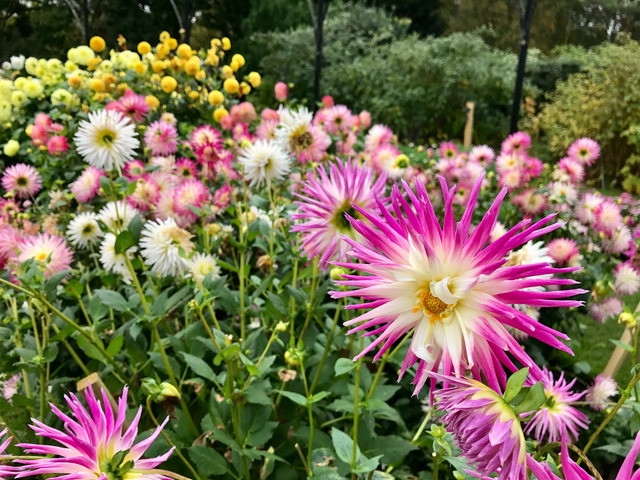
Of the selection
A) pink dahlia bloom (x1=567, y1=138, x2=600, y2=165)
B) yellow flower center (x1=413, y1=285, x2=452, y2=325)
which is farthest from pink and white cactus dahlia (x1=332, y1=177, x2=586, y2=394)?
pink dahlia bloom (x1=567, y1=138, x2=600, y2=165)

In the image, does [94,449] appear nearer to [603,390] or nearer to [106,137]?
[106,137]

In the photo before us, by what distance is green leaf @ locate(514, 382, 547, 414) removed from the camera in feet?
1.12

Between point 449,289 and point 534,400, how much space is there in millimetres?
98

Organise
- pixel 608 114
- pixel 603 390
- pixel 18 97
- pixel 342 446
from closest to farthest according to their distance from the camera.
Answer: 1. pixel 342 446
2. pixel 603 390
3. pixel 18 97
4. pixel 608 114

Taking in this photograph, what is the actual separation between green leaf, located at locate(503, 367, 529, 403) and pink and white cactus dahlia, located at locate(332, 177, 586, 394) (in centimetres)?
3

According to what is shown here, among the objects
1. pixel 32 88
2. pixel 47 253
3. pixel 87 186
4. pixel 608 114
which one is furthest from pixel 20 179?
pixel 608 114

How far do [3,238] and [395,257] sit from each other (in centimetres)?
98

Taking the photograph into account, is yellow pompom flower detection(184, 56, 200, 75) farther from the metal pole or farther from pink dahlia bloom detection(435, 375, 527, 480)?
pink dahlia bloom detection(435, 375, 527, 480)

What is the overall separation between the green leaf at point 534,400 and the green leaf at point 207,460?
0.56 meters

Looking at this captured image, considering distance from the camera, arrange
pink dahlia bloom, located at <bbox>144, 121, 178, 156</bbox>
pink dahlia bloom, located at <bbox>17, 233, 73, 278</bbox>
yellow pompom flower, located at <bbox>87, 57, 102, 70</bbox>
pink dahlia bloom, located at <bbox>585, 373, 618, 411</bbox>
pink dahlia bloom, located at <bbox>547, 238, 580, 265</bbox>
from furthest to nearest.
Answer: yellow pompom flower, located at <bbox>87, 57, 102, 70</bbox> < pink dahlia bloom, located at <bbox>144, 121, 178, 156</bbox> < pink dahlia bloom, located at <bbox>547, 238, 580, 265</bbox> < pink dahlia bloom, located at <bbox>585, 373, 618, 411</bbox> < pink dahlia bloom, located at <bbox>17, 233, 73, 278</bbox>

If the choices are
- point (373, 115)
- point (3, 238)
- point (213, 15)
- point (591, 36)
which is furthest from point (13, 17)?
point (3, 238)

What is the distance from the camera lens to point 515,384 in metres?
0.35

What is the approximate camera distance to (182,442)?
A: 0.85 metres

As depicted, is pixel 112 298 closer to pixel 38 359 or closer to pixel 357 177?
pixel 38 359
